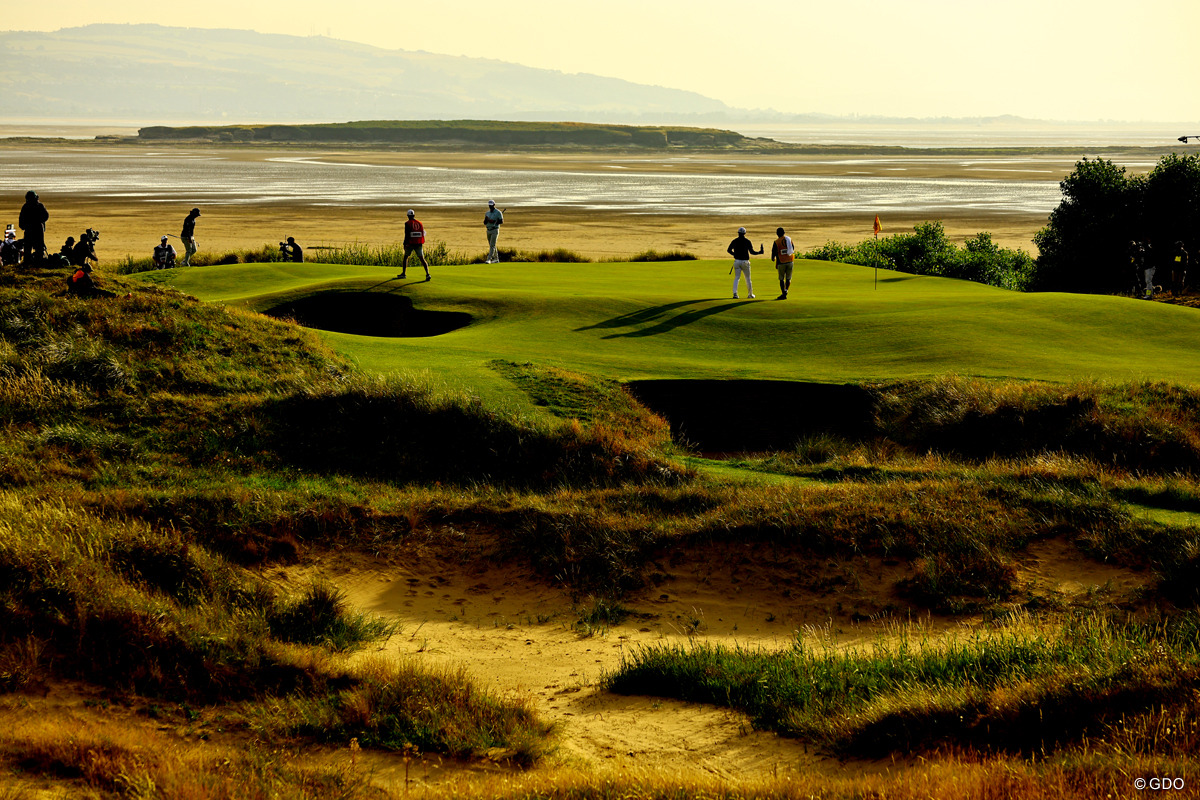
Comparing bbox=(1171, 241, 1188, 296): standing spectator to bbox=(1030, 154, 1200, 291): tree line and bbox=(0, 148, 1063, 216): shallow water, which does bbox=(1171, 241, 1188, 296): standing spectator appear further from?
bbox=(0, 148, 1063, 216): shallow water

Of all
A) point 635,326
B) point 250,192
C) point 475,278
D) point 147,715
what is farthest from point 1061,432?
point 250,192

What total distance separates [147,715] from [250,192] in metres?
79.1

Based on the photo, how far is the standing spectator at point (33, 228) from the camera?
2105 cm

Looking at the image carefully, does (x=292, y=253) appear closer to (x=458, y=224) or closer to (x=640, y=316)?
(x=640, y=316)

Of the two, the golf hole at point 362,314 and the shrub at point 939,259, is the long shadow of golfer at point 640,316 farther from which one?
the shrub at point 939,259

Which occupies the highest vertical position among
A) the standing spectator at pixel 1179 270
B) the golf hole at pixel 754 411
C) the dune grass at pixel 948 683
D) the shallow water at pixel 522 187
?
the shallow water at pixel 522 187

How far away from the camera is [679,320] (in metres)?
23.6

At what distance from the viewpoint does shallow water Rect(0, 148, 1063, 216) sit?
7469 centimetres

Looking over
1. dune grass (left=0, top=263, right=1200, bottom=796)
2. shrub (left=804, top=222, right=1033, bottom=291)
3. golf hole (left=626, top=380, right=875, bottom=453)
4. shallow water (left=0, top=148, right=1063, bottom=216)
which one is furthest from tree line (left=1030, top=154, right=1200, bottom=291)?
shallow water (left=0, top=148, right=1063, bottom=216)

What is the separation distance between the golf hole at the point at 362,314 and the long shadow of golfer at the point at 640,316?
3660 millimetres

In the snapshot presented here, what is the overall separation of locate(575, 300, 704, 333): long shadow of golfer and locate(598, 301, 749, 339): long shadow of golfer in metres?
0.56

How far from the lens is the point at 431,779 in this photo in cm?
826

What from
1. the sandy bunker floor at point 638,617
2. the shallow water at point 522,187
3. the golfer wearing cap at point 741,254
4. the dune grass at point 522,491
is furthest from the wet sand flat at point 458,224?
the sandy bunker floor at point 638,617

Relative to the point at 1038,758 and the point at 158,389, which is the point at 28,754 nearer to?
the point at 1038,758
